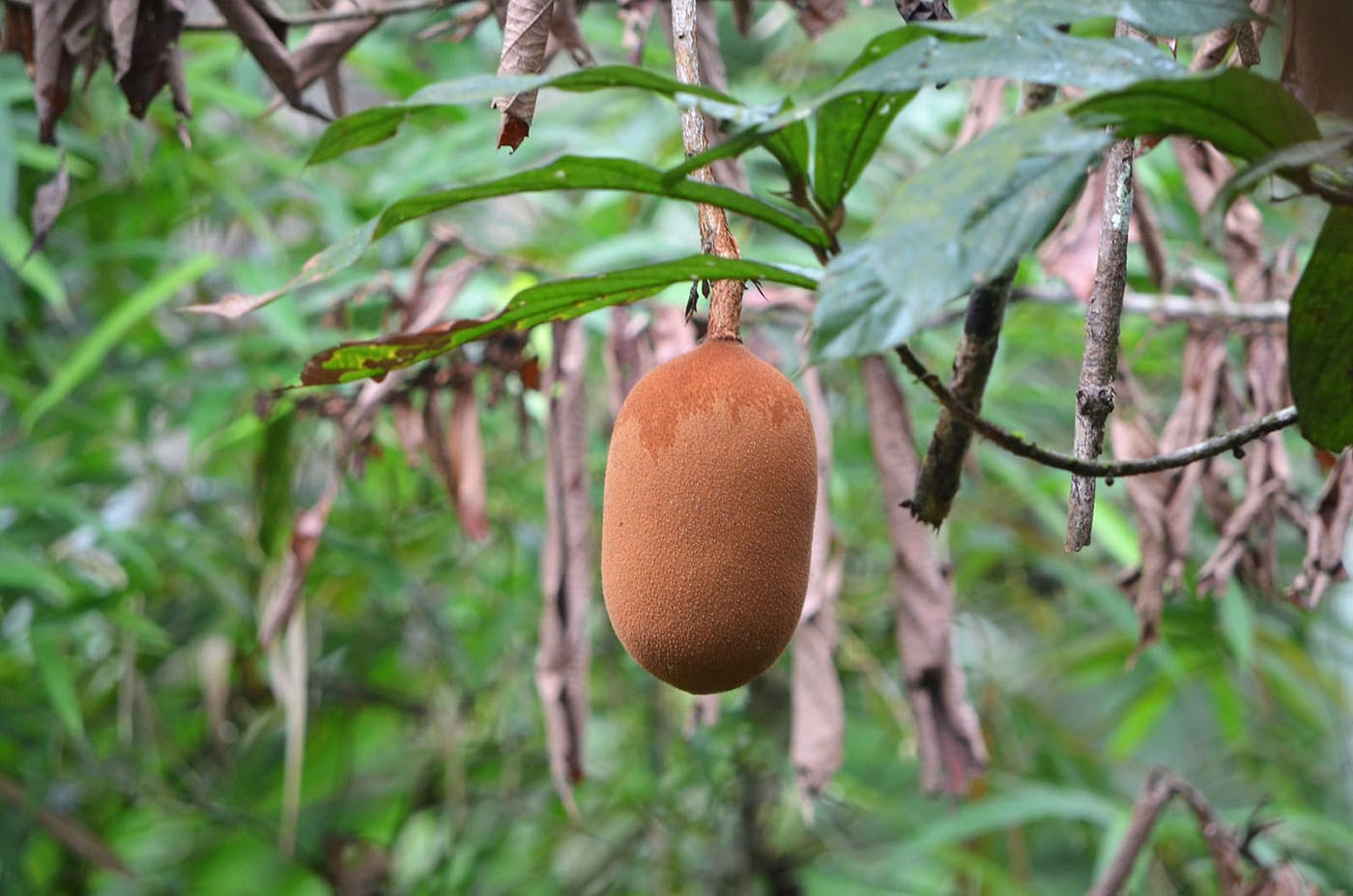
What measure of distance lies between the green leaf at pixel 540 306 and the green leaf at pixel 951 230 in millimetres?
79

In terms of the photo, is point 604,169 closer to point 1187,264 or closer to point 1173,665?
point 1187,264

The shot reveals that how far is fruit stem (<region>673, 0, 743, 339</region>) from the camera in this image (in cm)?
43

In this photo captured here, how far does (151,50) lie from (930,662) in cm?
59

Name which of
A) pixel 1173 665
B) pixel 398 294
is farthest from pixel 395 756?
pixel 1173 665

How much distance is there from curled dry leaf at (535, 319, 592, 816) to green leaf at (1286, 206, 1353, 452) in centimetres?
52

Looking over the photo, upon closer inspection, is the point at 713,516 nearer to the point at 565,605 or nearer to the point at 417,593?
the point at 565,605

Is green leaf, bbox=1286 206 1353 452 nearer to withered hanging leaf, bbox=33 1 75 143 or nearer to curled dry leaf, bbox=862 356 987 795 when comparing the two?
curled dry leaf, bbox=862 356 987 795

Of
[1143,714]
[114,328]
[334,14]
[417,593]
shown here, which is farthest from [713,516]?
[1143,714]

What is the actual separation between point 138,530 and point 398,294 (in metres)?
0.44

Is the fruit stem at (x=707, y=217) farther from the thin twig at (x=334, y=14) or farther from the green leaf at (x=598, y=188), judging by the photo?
the thin twig at (x=334, y=14)

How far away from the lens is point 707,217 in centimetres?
44

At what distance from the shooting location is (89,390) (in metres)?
1.40

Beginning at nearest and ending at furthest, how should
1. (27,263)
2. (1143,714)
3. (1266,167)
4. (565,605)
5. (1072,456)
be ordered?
1. (1266,167)
2. (1072,456)
3. (565,605)
4. (27,263)
5. (1143,714)

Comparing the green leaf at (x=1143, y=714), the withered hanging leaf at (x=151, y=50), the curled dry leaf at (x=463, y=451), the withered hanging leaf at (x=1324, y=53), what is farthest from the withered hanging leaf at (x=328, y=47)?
the green leaf at (x=1143, y=714)
